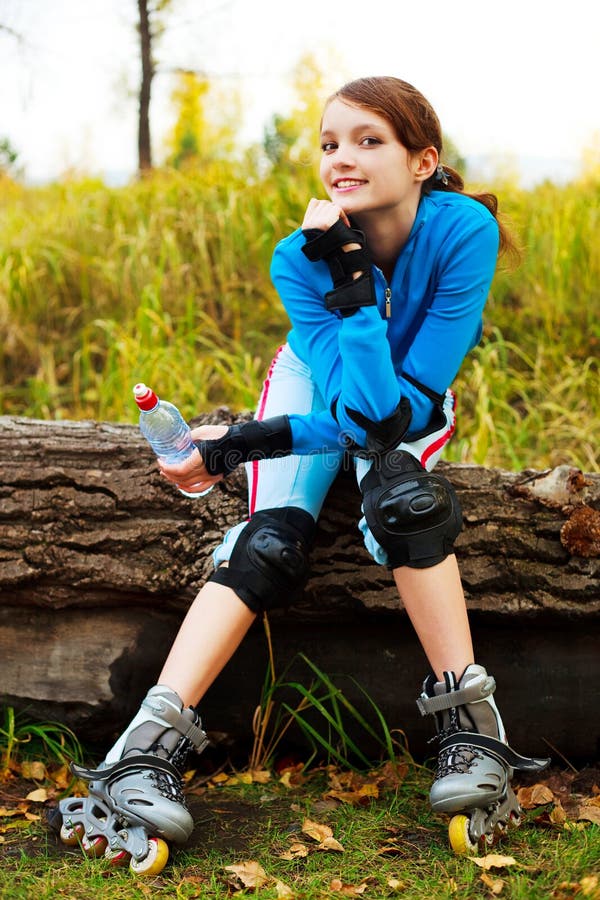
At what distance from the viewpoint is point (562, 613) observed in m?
2.49

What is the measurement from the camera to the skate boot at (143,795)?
2.00m

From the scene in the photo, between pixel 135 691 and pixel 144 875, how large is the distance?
67cm

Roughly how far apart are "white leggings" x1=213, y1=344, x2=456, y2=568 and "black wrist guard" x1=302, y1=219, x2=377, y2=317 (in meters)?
0.39

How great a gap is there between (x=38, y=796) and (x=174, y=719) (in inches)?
25.6

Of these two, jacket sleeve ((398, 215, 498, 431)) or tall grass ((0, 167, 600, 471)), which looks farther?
tall grass ((0, 167, 600, 471))

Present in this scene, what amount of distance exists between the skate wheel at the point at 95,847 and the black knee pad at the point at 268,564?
62 cm

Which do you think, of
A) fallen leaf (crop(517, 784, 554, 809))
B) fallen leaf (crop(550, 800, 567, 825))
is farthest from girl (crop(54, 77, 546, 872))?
fallen leaf (crop(517, 784, 554, 809))

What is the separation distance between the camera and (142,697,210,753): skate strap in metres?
2.09

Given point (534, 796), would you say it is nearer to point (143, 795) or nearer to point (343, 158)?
point (143, 795)

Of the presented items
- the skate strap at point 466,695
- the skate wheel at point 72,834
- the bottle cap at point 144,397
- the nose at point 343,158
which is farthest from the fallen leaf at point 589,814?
the nose at point 343,158

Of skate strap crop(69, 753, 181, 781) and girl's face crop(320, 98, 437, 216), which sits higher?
girl's face crop(320, 98, 437, 216)

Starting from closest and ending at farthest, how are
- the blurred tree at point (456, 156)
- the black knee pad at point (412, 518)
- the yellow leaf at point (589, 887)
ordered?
the yellow leaf at point (589, 887), the black knee pad at point (412, 518), the blurred tree at point (456, 156)

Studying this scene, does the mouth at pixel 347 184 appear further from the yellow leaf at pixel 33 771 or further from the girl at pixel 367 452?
the yellow leaf at pixel 33 771

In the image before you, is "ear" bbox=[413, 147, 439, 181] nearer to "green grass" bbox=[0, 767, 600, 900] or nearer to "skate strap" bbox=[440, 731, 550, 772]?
"skate strap" bbox=[440, 731, 550, 772]
